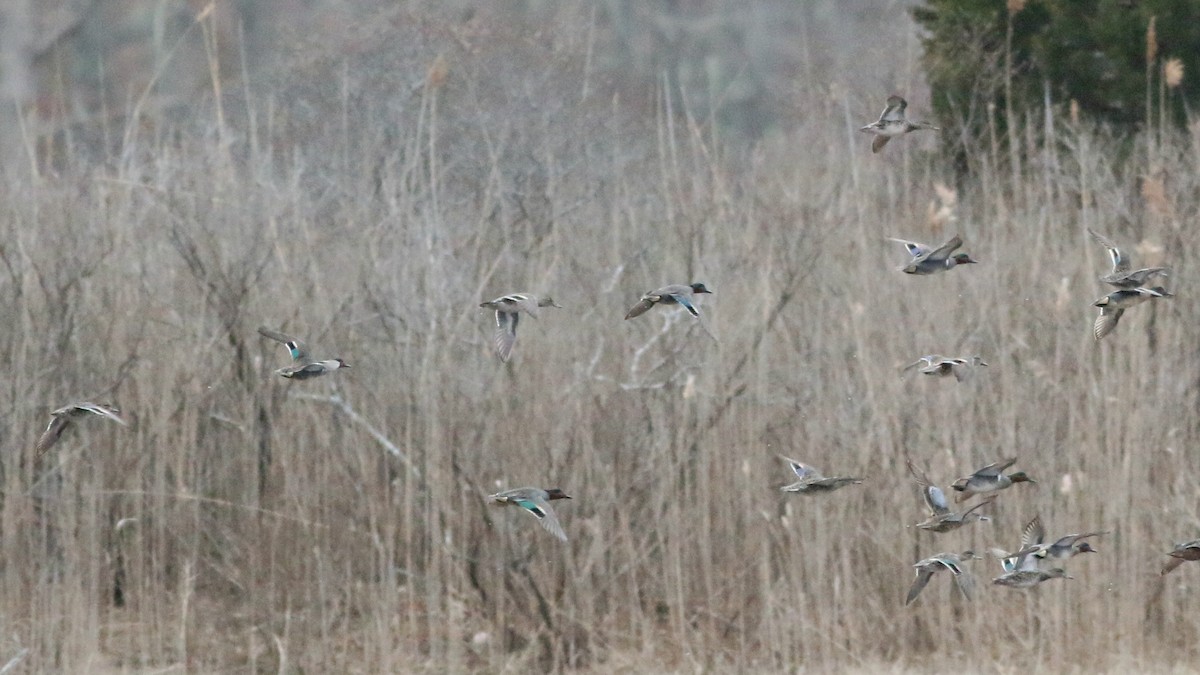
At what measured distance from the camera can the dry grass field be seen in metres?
5.00

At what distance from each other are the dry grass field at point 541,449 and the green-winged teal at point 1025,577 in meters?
0.66

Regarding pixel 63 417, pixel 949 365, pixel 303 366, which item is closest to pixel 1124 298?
pixel 949 365

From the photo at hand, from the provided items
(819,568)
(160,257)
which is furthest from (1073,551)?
(160,257)

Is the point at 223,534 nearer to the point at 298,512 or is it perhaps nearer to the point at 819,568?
the point at 298,512

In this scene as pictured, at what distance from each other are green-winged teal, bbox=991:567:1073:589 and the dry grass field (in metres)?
0.66

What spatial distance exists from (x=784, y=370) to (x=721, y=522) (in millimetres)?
624

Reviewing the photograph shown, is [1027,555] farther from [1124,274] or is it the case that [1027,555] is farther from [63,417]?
[63,417]

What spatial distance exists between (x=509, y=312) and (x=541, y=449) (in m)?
1.48

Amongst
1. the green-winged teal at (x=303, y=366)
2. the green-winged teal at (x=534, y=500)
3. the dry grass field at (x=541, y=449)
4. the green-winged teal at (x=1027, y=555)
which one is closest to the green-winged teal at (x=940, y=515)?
the green-winged teal at (x=1027, y=555)

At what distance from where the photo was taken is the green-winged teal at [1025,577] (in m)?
4.23

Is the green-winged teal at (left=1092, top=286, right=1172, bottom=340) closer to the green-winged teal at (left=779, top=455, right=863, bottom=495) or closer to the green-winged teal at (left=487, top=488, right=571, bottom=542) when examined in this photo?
the green-winged teal at (left=779, top=455, right=863, bottom=495)

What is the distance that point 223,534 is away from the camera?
17.1 ft

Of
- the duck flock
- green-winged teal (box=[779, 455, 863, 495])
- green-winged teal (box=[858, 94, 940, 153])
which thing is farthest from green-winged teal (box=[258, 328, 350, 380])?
green-winged teal (box=[858, 94, 940, 153])

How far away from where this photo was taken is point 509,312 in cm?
362
